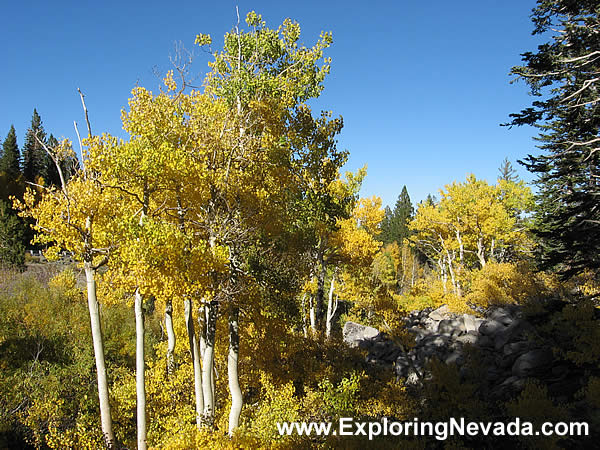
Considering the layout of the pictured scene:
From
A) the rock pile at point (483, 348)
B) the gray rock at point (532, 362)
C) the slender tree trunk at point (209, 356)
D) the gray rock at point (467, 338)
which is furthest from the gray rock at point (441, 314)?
the slender tree trunk at point (209, 356)

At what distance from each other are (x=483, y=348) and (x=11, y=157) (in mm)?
60594

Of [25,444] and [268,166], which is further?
[25,444]

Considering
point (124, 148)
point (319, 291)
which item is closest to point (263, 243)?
point (124, 148)

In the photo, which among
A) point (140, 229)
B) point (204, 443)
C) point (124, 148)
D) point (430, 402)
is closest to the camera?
point (204, 443)

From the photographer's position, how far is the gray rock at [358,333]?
20.9m

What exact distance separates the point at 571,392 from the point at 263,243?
27.9ft

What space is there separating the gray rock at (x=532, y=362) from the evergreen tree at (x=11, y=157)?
190 feet

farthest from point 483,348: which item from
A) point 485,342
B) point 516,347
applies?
point 516,347

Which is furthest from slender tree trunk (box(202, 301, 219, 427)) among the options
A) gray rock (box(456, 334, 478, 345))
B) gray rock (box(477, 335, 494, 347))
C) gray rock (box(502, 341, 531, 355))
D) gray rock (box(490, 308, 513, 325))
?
gray rock (box(490, 308, 513, 325))

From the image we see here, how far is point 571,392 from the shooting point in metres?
8.73

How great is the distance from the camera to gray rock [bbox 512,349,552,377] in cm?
1060

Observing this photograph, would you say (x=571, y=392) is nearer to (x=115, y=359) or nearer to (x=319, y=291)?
(x=319, y=291)

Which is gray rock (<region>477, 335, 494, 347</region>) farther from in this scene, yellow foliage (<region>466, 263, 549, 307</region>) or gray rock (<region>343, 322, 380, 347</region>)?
gray rock (<region>343, 322, 380, 347</region>)

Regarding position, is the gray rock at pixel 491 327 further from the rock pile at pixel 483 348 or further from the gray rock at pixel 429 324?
the gray rock at pixel 429 324
